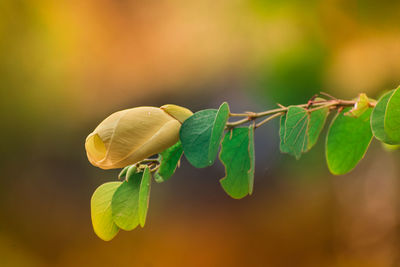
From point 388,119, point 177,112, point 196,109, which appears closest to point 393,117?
point 388,119

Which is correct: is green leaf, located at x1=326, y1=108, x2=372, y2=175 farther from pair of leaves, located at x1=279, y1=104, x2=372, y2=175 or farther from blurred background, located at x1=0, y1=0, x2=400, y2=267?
blurred background, located at x1=0, y1=0, x2=400, y2=267

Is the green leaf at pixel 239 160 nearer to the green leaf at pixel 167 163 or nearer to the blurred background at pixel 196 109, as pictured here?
the green leaf at pixel 167 163

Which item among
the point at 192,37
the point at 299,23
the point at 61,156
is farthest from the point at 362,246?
the point at 61,156

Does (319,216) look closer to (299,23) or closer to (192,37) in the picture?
(299,23)

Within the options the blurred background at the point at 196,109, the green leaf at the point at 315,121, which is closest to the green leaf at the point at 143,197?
the green leaf at the point at 315,121

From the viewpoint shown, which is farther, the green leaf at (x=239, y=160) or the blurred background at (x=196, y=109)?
the blurred background at (x=196, y=109)
